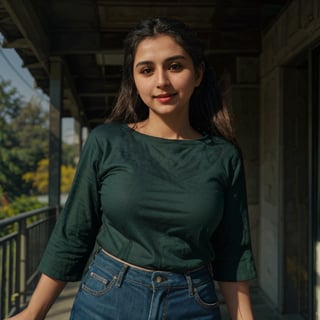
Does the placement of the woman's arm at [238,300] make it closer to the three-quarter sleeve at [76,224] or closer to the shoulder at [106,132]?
the three-quarter sleeve at [76,224]

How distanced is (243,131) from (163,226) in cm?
383

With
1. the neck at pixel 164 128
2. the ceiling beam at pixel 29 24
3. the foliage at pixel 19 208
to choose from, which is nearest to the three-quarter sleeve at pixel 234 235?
the neck at pixel 164 128

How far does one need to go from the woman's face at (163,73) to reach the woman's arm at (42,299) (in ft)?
2.26

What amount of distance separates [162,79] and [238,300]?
81 cm

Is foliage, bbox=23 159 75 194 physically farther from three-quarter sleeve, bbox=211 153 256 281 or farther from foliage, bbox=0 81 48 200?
three-quarter sleeve, bbox=211 153 256 281

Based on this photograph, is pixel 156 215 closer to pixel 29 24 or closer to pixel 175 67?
pixel 175 67

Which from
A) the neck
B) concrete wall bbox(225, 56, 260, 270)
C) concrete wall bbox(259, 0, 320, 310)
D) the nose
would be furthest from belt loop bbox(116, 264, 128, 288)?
concrete wall bbox(225, 56, 260, 270)

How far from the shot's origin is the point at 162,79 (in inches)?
55.4

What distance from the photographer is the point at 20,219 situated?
380cm

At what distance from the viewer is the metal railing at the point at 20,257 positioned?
349 cm

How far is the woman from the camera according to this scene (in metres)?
1.34

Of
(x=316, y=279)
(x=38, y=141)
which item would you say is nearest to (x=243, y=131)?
(x=316, y=279)

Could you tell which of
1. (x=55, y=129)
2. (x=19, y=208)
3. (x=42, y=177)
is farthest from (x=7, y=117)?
(x=55, y=129)

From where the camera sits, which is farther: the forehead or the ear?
the ear
